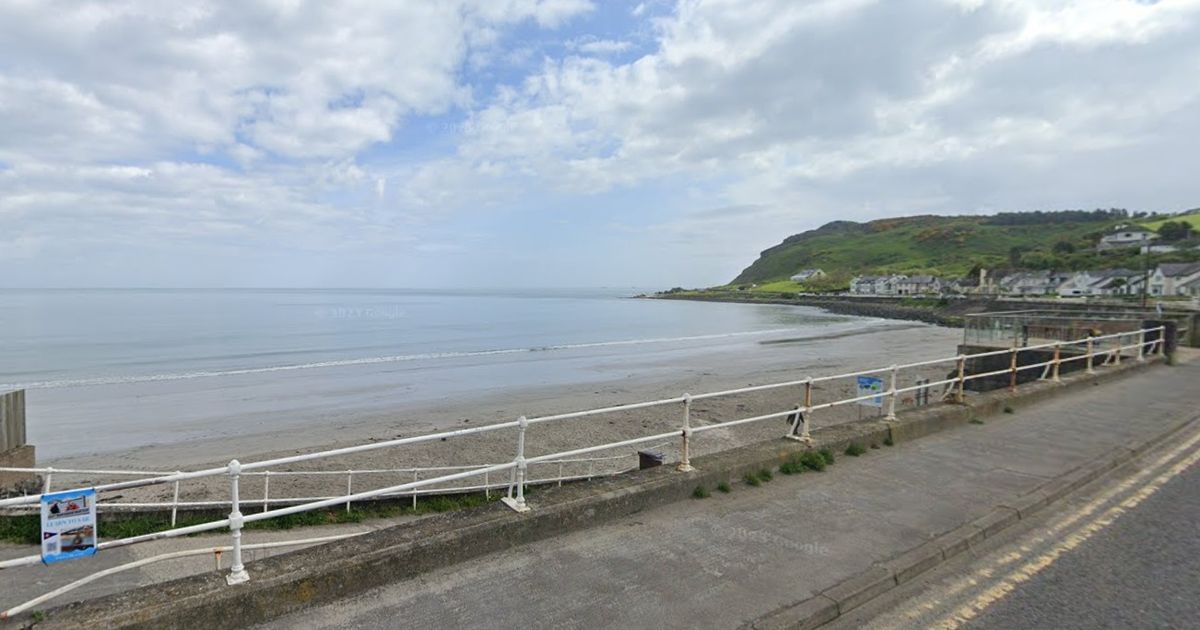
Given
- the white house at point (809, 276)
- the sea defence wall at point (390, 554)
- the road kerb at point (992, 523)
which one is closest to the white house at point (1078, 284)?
the white house at point (809, 276)

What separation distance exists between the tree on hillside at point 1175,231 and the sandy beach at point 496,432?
121 metres

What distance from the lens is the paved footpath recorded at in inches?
146

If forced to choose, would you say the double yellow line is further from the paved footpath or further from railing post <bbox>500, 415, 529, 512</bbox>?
railing post <bbox>500, 415, 529, 512</bbox>

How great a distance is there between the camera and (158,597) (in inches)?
136

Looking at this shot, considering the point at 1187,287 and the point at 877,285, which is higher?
the point at 877,285

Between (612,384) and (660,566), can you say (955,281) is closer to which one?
(612,384)

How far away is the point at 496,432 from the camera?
20.9m

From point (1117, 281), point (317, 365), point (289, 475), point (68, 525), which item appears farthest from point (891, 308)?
point (68, 525)

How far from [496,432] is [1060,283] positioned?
107 meters

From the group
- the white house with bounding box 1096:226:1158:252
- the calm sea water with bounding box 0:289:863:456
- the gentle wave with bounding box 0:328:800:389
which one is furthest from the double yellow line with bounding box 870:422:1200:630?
the white house with bounding box 1096:226:1158:252

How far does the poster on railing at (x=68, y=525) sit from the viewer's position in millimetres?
3223

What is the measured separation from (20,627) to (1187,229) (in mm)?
161244

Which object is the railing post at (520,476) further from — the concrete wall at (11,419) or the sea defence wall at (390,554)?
the concrete wall at (11,419)

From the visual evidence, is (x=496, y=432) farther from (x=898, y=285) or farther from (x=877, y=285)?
(x=877, y=285)
